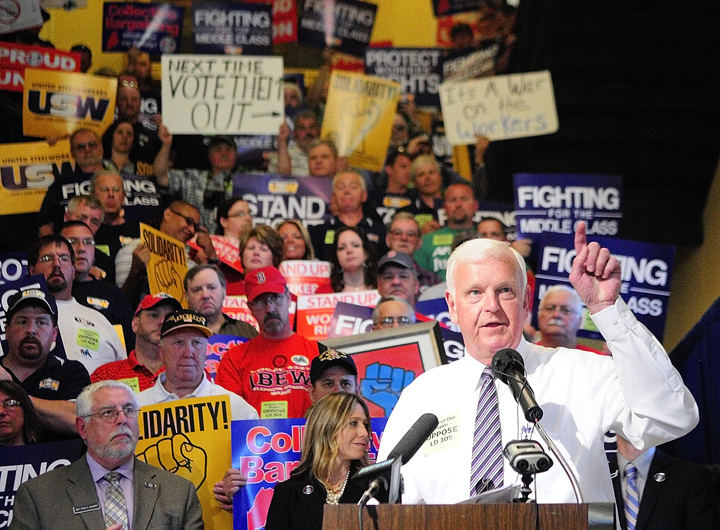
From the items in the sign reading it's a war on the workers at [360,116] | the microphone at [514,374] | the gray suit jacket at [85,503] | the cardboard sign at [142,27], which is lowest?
the gray suit jacket at [85,503]

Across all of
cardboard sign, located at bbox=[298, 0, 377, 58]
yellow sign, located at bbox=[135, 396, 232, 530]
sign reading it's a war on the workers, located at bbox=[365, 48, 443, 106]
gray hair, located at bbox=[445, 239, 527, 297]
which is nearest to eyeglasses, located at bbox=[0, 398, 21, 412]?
yellow sign, located at bbox=[135, 396, 232, 530]

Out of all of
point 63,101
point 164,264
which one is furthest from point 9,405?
point 63,101

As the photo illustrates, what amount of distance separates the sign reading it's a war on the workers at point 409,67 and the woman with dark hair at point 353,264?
4269 millimetres

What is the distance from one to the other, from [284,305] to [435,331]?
3.08 feet

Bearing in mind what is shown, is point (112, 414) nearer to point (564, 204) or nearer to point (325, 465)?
point (325, 465)

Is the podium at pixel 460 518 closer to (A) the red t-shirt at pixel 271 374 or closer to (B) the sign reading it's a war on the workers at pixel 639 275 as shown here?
(A) the red t-shirt at pixel 271 374

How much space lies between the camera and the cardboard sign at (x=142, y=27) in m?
11.3

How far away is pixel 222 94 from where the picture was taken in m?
8.47

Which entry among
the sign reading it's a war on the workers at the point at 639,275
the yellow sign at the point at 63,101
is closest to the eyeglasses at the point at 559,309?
the sign reading it's a war on the workers at the point at 639,275

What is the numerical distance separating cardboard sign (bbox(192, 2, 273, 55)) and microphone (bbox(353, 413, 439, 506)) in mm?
8226

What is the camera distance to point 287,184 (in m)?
8.48

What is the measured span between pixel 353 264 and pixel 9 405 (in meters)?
2.88

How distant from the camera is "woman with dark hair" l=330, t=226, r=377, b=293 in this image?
731 cm

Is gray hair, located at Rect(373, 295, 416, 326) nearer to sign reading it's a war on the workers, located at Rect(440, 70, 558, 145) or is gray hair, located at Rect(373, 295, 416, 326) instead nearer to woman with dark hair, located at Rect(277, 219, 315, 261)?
woman with dark hair, located at Rect(277, 219, 315, 261)
